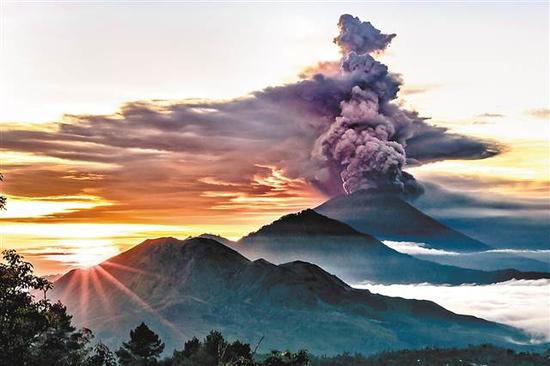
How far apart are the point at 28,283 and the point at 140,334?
280 feet

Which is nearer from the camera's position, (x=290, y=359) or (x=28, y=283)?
(x=290, y=359)

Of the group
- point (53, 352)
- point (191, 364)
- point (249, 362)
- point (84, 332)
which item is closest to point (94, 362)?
point (53, 352)

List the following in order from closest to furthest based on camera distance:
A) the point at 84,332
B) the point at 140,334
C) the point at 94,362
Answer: the point at 84,332 → the point at 94,362 → the point at 140,334

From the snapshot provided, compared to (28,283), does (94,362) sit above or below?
below

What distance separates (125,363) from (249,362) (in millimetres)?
88175

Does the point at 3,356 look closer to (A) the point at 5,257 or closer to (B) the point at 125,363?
(A) the point at 5,257

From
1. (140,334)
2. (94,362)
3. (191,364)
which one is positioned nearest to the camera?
(94,362)

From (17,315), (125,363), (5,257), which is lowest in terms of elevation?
(125,363)

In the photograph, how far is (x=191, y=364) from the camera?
111 m

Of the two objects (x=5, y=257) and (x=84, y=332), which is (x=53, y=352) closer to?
(x=84, y=332)

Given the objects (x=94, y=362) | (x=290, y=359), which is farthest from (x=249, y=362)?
(x=94, y=362)

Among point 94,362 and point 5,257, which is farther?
point 94,362

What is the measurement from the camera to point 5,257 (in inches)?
1383

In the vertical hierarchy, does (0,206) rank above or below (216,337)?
above
